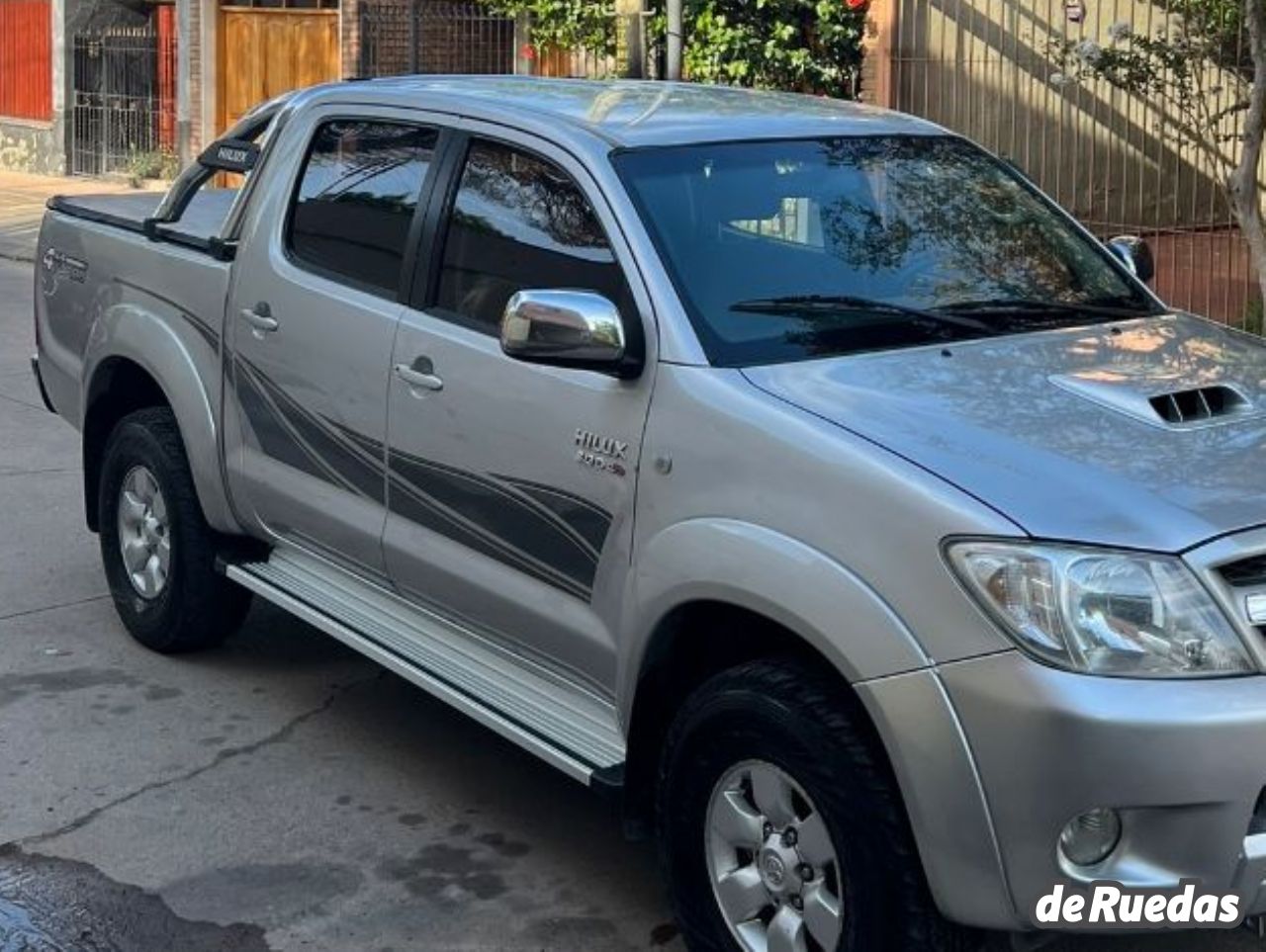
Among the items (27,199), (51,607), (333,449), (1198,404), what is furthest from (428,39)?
(1198,404)

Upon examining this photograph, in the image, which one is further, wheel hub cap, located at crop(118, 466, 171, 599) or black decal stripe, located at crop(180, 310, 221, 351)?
wheel hub cap, located at crop(118, 466, 171, 599)

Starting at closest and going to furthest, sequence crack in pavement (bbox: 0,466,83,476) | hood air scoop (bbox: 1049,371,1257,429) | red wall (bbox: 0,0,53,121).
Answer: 1. hood air scoop (bbox: 1049,371,1257,429)
2. crack in pavement (bbox: 0,466,83,476)
3. red wall (bbox: 0,0,53,121)

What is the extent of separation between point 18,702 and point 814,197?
10.2 feet

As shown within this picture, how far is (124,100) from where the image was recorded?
25531 millimetres

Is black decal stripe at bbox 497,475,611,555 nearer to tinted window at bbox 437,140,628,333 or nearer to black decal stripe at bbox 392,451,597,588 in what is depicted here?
black decal stripe at bbox 392,451,597,588

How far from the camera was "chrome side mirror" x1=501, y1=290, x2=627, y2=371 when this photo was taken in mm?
4293

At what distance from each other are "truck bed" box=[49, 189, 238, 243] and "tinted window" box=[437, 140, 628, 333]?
1.44m

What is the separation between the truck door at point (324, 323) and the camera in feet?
17.6

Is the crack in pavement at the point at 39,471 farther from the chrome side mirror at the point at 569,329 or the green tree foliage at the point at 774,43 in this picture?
the green tree foliage at the point at 774,43

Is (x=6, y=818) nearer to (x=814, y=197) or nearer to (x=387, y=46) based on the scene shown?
(x=814, y=197)

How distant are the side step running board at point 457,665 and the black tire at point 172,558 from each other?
1.01 ft

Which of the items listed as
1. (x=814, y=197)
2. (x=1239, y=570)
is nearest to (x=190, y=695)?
A: (x=814, y=197)

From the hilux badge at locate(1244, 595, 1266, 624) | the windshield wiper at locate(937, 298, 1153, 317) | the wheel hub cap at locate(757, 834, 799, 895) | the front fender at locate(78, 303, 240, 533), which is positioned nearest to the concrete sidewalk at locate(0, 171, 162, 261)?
the front fender at locate(78, 303, 240, 533)

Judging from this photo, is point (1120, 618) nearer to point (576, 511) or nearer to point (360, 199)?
point (576, 511)
